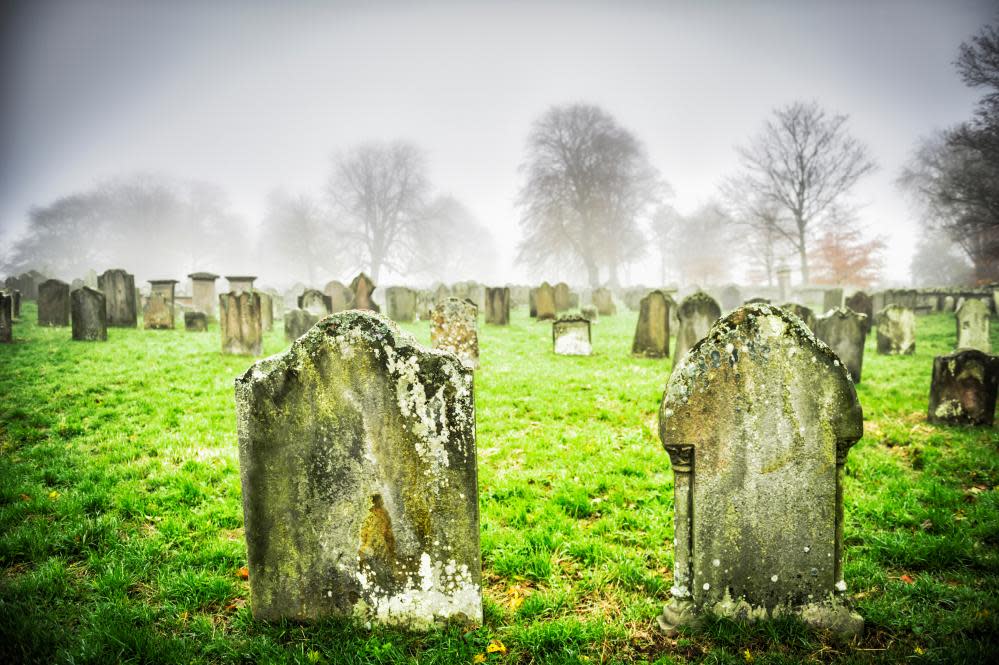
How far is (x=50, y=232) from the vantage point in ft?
183

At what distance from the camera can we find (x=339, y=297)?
17141 millimetres

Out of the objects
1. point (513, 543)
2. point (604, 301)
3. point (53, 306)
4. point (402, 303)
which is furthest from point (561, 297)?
point (513, 543)

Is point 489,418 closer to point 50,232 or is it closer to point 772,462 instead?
point 772,462

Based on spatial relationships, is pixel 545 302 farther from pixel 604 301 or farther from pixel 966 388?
pixel 966 388

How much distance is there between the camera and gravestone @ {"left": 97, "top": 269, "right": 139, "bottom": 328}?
1400 centimetres

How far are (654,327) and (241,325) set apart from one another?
932 centimetres

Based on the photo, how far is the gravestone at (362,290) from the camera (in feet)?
52.2

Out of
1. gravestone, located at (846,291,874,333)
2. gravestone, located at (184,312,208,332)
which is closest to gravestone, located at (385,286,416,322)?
gravestone, located at (184,312,208,332)

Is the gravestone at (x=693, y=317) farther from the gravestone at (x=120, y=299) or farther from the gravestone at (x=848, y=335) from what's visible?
the gravestone at (x=120, y=299)

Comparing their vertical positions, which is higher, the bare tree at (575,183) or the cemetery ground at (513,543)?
the bare tree at (575,183)

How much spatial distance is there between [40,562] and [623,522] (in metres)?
4.12

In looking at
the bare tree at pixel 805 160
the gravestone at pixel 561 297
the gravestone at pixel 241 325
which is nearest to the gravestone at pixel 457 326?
the gravestone at pixel 241 325

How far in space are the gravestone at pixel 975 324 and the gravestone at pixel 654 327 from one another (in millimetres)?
6912

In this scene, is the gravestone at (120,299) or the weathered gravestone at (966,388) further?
the gravestone at (120,299)
